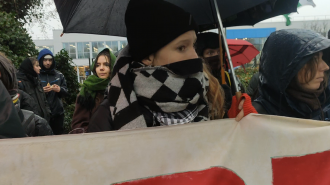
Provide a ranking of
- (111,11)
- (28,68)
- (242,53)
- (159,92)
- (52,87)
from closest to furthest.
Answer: (159,92) < (111,11) < (28,68) < (52,87) < (242,53)

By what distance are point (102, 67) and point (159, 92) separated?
1847 mm

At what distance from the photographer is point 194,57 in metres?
1.34

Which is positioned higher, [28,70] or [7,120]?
[7,120]

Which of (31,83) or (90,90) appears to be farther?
(31,83)

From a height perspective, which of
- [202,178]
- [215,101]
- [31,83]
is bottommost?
[31,83]

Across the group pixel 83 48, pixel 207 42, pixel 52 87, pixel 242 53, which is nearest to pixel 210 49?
pixel 207 42

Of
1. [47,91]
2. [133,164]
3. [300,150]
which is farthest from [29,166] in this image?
[47,91]

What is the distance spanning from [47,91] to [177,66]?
12.4 ft

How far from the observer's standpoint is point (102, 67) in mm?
2947

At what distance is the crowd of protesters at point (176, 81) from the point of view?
1221 mm

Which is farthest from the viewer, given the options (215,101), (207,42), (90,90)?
(90,90)

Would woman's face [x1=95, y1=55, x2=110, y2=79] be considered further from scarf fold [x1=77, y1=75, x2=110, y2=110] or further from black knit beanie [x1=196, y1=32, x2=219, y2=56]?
black knit beanie [x1=196, y1=32, x2=219, y2=56]

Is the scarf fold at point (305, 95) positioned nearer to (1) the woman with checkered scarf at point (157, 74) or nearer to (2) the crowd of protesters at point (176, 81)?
(2) the crowd of protesters at point (176, 81)

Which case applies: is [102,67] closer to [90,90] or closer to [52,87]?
[90,90]
